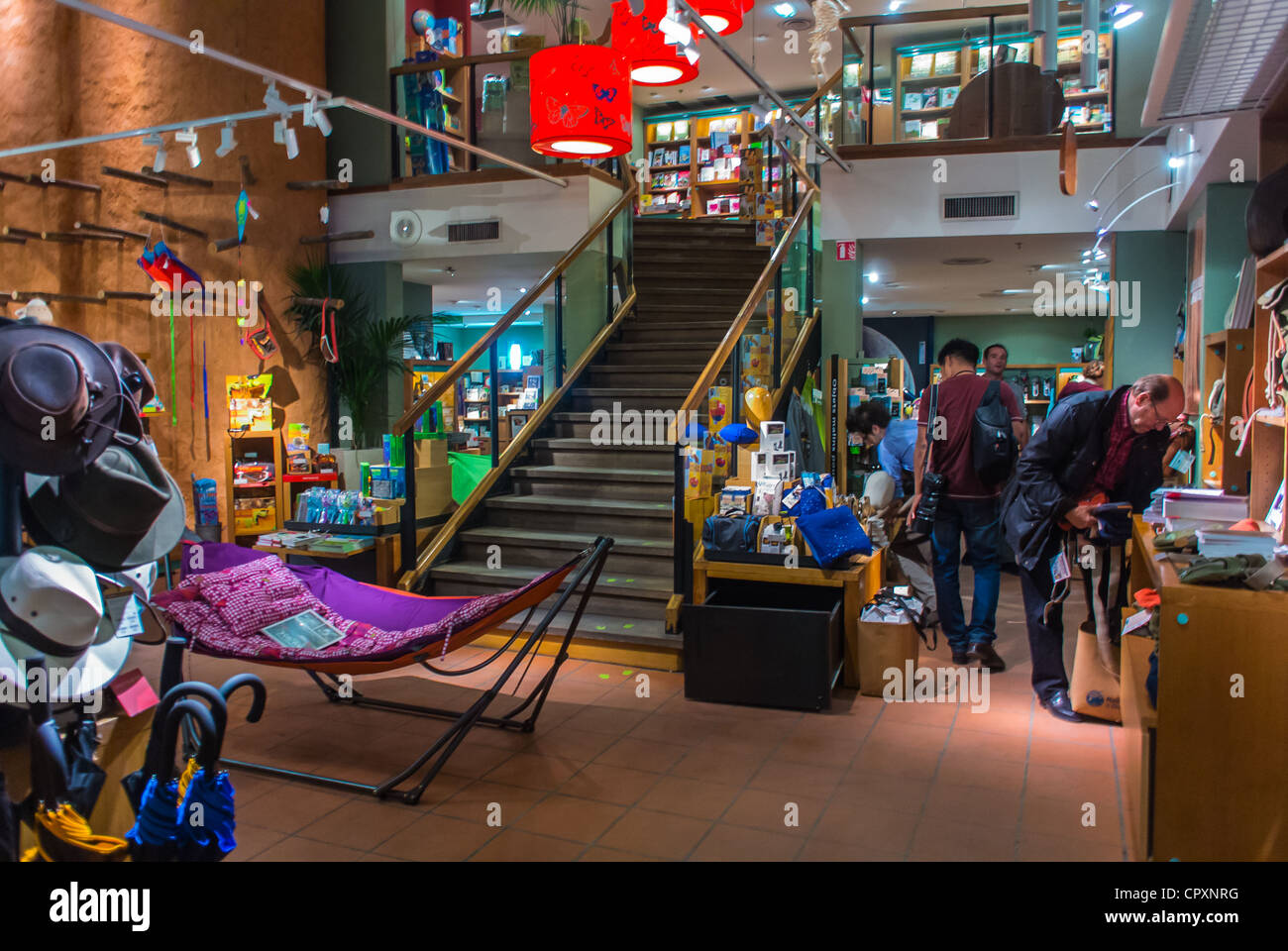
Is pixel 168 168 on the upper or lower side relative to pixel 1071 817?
upper

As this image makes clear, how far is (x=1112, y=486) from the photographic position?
161 inches

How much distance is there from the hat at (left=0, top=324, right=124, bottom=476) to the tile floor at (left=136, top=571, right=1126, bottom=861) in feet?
5.77

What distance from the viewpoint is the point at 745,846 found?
304 cm

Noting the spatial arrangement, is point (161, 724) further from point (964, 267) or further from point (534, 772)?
point (964, 267)

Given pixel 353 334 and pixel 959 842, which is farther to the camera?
pixel 353 334

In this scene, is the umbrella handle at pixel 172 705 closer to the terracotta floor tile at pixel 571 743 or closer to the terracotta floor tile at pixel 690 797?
the terracotta floor tile at pixel 690 797

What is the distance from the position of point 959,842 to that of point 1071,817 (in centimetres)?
47

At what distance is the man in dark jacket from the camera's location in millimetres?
4027

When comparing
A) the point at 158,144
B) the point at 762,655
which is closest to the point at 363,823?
the point at 762,655

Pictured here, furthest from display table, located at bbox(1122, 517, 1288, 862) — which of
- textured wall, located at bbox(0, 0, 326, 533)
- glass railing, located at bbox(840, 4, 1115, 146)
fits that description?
textured wall, located at bbox(0, 0, 326, 533)

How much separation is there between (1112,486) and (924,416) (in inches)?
→ 48.3

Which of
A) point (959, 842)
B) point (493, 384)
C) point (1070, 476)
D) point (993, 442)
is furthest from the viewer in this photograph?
point (493, 384)

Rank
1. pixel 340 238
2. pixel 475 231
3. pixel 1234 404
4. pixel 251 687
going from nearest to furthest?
pixel 251 687 < pixel 1234 404 < pixel 475 231 < pixel 340 238
